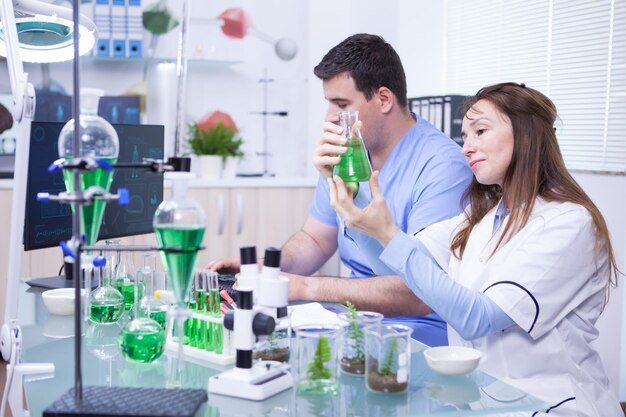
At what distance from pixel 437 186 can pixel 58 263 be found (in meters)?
2.49

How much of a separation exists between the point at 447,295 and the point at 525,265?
18 centimetres

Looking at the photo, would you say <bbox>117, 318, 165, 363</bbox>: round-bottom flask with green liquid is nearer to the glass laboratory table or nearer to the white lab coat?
the glass laboratory table

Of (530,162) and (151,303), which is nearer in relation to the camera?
(151,303)

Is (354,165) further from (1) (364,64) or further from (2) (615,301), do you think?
(2) (615,301)

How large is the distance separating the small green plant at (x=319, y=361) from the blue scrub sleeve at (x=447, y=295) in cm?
52

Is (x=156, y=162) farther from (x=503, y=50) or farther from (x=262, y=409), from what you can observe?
(x=503, y=50)

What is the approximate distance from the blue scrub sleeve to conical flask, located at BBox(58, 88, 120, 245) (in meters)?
0.69

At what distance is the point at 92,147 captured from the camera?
1.32m

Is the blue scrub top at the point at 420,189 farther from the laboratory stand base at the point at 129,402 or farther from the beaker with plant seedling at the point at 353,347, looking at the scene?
the laboratory stand base at the point at 129,402

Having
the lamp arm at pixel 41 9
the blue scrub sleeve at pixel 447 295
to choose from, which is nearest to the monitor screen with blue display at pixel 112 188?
the lamp arm at pixel 41 9

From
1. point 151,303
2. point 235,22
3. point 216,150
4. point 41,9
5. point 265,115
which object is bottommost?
point 151,303

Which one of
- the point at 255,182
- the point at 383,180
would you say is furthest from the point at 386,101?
the point at 255,182

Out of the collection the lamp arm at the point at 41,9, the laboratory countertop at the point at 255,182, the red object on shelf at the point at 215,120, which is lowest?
the laboratory countertop at the point at 255,182

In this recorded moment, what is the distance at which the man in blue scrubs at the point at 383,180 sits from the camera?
2170 mm
